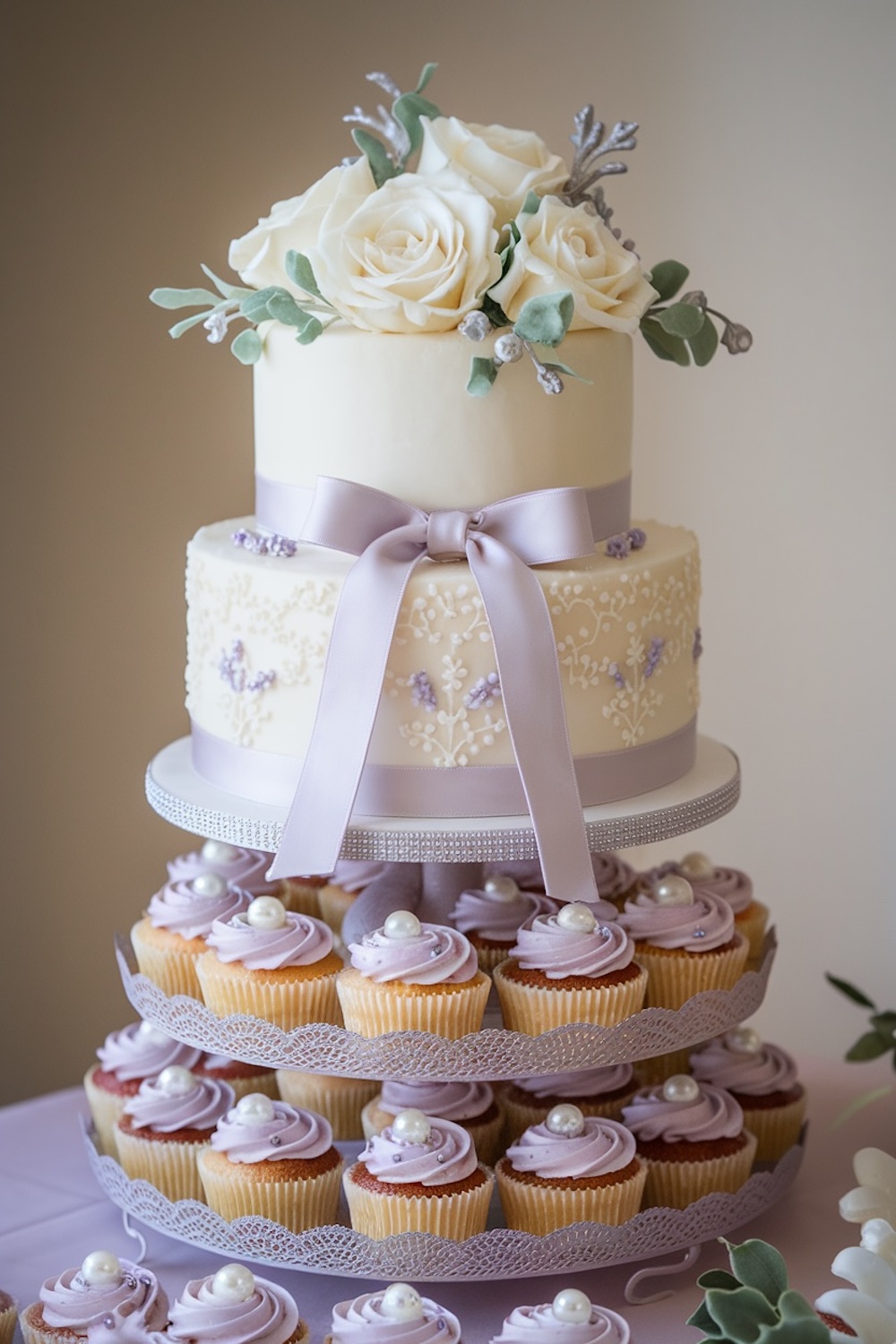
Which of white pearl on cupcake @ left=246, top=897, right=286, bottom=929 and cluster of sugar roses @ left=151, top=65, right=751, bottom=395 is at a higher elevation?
cluster of sugar roses @ left=151, top=65, right=751, bottom=395

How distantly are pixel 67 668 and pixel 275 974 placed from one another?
1397mm

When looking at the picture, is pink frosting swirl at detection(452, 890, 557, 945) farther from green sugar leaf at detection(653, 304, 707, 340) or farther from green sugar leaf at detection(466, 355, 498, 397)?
green sugar leaf at detection(653, 304, 707, 340)

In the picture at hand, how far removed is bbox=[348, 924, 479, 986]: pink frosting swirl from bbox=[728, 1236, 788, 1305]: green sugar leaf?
0.65 meters

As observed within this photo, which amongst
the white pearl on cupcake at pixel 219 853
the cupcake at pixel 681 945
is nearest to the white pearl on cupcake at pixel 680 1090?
the cupcake at pixel 681 945

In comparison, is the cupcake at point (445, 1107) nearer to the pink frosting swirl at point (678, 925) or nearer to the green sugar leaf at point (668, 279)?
the pink frosting swirl at point (678, 925)

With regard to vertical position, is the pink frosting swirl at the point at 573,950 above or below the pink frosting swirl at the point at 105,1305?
above

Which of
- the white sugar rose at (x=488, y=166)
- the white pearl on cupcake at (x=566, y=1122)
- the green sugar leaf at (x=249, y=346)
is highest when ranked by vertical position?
the white sugar rose at (x=488, y=166)

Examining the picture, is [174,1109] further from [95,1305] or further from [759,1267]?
[759,1267]

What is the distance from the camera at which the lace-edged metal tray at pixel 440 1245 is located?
215cm

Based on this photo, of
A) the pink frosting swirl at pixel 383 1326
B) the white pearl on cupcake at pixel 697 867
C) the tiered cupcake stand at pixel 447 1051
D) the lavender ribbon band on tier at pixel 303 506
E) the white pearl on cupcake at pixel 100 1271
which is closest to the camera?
the pink frosting swirl at pixel 383 1326

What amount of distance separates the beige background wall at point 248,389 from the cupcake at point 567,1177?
1604 millimetres

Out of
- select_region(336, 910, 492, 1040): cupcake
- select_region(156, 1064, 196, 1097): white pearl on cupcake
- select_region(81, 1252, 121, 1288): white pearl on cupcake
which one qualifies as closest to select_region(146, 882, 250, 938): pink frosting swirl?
select_region(156, 1064, 196, 1097): white pearl on cupcake

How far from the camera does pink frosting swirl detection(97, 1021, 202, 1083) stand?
2.58 meters

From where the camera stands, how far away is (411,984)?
2.19 meters
